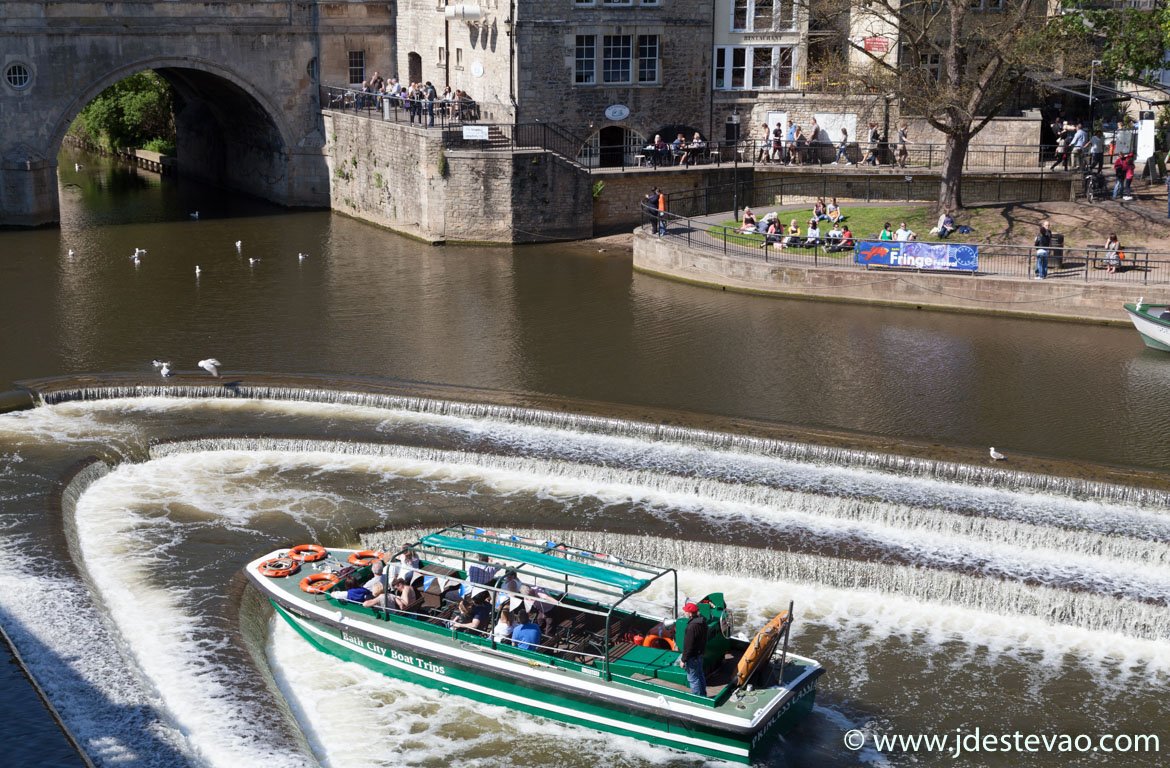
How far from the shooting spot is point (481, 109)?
50.1 m


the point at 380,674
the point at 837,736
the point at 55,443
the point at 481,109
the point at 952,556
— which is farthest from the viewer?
the point at 481,109

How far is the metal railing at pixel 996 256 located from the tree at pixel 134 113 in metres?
34.0

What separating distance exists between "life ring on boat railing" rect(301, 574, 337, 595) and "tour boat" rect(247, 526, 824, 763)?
2cm

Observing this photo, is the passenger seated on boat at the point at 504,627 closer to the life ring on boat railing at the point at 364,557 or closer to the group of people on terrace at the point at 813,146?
the life ring on boat railing at the point at 364,557

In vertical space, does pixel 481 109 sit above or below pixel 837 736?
above

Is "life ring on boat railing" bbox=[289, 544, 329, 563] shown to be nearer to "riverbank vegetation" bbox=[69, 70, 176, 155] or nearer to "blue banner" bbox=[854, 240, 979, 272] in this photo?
"blue banner" bbox=[854, 240, 979, 272]

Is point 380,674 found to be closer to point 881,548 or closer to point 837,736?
point 837,736

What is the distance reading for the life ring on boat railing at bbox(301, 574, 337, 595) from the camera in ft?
68.9

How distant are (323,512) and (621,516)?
512 centimetres

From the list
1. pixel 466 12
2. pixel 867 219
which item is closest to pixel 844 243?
pixel 867 219

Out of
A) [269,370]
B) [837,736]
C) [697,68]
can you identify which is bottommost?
[837,736]

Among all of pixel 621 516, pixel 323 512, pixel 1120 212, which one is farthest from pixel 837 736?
pixel 1120 212

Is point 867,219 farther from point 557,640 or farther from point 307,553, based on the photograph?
point 557,640

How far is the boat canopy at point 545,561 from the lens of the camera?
19703 millimetres
